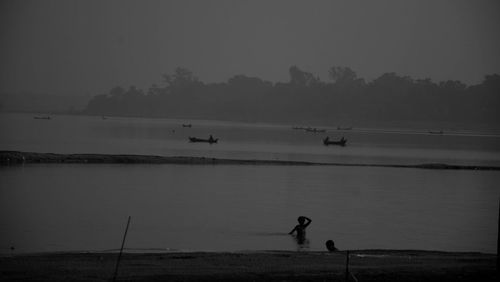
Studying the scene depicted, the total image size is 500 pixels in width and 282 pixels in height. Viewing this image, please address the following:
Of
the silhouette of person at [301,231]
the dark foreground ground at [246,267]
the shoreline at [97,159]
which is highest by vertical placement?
the dark foreground ground at [246,267]

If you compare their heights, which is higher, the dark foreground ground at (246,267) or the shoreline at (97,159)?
the dark foreground ground at (246,267)

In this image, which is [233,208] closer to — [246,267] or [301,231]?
[301,231]

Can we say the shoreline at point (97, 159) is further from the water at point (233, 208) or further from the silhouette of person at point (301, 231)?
the silhouette of person at point (301, 231)

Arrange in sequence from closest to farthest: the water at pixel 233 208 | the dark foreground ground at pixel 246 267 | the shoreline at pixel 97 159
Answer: the dark foreground ground at pixel 246 267, the water at pixel 233 208, the shoreline at pixel 97 159

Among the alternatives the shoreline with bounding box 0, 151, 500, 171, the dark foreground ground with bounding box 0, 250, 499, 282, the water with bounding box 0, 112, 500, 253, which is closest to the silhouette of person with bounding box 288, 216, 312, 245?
the water with bounding box 0, 112, 500, 253

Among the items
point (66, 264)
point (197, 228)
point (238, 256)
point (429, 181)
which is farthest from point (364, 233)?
point (429, 181)

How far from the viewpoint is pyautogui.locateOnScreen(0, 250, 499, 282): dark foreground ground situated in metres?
11.1

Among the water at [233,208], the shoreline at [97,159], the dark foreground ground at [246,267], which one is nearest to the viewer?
the dark foreground ground at [246,267]

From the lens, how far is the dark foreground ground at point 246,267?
36.4ft

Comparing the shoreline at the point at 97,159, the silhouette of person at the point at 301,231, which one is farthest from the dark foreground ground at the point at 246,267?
the shoreline at the point at 97,159

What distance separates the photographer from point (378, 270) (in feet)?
39.2

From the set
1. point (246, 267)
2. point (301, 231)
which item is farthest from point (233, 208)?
point (246, 267)

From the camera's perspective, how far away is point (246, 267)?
12.3m

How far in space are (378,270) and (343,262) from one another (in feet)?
4.65
